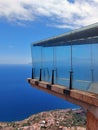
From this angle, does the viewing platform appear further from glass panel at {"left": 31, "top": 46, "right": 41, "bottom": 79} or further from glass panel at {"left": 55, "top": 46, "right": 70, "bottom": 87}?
glass panel at {"left": 31, "top": 46, "right": 41, "bottom": 79}

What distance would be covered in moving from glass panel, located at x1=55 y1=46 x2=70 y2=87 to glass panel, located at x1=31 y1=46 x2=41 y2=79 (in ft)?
6.69

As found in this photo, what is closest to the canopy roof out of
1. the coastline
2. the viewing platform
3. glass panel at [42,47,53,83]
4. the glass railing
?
the viewing platform

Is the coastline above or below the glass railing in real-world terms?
below

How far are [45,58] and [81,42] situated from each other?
295 centimetres

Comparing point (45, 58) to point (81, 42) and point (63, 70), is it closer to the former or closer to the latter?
point (63, 70)

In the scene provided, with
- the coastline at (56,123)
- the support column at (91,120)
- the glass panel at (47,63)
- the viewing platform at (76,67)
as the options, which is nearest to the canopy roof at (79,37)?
the viewing platform at (76,67)

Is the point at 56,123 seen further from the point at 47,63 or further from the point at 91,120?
the point at 91,120

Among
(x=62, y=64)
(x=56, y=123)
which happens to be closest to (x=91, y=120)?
(x=62, y=64)

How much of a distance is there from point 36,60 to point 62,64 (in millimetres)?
3144

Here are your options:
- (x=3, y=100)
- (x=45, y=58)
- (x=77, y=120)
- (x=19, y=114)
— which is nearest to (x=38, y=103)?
(x=3, y=100)

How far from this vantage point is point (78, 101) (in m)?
7.29

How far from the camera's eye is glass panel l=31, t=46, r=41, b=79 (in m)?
10.6

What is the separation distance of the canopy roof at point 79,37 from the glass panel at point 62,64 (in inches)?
6.7

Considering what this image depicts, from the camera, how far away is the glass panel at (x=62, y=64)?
7.56 m
